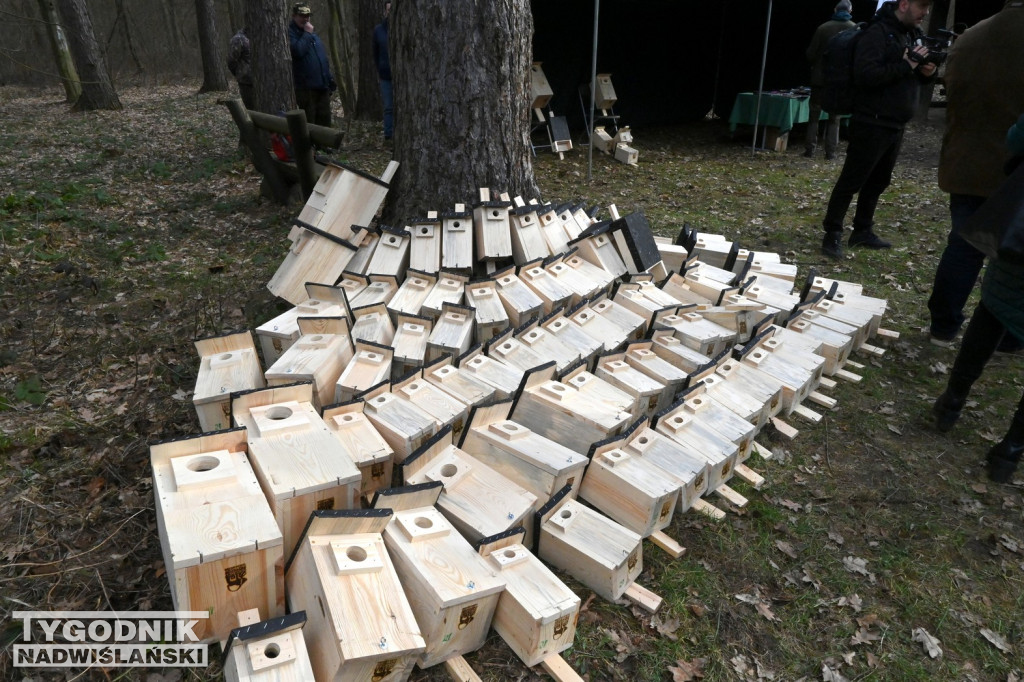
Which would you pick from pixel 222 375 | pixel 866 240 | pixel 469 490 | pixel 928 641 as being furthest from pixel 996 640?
pixel 866 240

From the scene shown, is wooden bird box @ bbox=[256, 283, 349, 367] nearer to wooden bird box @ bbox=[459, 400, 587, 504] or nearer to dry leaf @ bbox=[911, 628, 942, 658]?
wooden bird box @ bbox=[459, 400, 587, 504]

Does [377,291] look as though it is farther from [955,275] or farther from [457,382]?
[955,275]

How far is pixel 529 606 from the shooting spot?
202 centimetres

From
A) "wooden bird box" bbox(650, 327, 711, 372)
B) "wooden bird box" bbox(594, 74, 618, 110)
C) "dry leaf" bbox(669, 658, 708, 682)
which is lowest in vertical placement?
"dry leaf" bbox(669, 658, 708, 682)

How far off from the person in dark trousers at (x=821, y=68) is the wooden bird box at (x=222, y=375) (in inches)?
318

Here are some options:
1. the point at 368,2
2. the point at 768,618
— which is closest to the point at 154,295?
the point at 768,618

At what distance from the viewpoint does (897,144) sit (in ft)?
17.5

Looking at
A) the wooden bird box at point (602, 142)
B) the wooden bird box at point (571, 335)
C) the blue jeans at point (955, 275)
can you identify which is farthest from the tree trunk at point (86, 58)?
the blue jeans at point (955, 275)

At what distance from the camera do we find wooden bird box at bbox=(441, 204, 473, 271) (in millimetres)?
3977

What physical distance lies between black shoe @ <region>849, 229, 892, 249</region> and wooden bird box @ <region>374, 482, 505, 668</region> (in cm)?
552

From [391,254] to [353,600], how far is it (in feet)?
8.49

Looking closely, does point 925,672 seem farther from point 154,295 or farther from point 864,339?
point 154,295

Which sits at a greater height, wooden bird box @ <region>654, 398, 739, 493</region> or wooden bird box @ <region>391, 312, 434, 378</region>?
wooden bird box @ <region>391, 312, 434, 378</region>

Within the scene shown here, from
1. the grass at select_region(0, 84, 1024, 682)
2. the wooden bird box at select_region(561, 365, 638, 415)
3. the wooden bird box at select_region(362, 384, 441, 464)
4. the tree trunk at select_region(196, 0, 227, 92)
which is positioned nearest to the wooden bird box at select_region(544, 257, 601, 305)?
the wooden bird box at select_region(561, 365, 638, 415)
